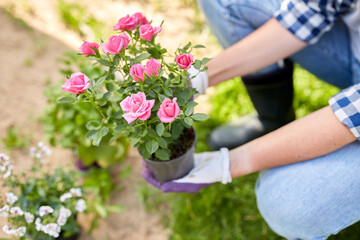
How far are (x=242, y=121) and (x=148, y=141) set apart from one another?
0.89m

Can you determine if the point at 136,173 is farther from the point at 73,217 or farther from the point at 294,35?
the point at 294,35

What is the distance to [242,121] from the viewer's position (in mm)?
1647

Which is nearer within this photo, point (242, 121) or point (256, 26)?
point (256, 26)

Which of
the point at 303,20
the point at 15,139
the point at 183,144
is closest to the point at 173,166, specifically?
the point at 183,144

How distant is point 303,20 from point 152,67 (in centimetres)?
57

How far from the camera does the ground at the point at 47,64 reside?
4.80ft

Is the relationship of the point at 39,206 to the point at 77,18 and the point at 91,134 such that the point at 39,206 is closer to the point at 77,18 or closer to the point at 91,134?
the point at 91,134

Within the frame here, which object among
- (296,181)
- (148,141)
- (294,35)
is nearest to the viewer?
(148,141)

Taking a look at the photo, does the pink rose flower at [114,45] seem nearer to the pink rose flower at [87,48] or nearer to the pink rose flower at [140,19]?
the pink rose flower at [87,48]

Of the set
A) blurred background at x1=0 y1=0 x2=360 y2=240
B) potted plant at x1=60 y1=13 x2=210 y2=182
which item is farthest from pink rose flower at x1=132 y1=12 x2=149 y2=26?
blurred background at x1=0 y1=0 x2=360 y2=240

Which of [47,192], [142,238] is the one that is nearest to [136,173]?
[142,238]

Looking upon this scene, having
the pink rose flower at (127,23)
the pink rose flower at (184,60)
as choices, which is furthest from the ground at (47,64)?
the pink rose flower at (184,60)

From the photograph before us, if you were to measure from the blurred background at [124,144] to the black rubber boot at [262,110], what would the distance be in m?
0.11

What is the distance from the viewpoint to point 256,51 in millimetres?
1162
